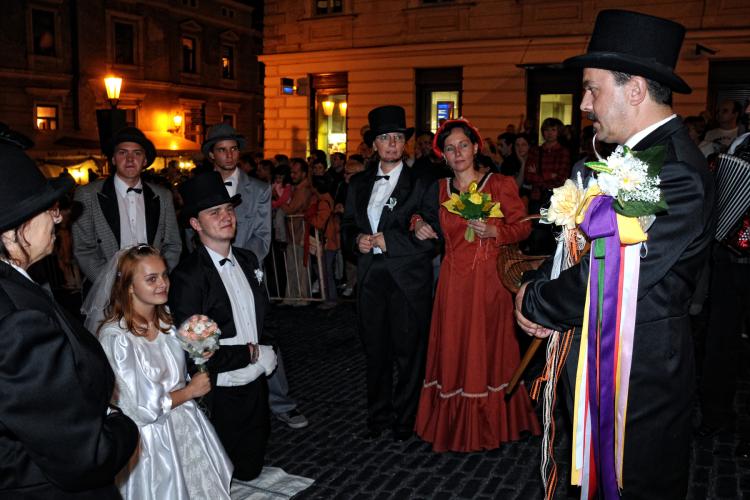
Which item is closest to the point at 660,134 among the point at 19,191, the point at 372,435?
the point at 19,191

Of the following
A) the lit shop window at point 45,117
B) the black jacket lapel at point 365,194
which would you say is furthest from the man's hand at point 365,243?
the lit shop window at point 45,117

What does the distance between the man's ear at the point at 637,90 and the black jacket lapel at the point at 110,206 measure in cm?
456

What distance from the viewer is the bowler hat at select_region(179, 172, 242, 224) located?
15.3 ft

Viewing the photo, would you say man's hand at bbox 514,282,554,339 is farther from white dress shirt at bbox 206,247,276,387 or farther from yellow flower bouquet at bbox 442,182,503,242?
white dress shirt at bbox 206,247,276,387

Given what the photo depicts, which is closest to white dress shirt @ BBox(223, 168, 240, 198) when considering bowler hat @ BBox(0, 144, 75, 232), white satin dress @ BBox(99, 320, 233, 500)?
white satin dress @ BBox(99, 320, 233, 500)

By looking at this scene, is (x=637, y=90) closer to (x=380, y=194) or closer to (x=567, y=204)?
(x=567, y=204)

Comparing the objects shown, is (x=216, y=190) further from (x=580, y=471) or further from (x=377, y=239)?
(x=580, y=471)

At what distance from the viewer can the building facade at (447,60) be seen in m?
16.1

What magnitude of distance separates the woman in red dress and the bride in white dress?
6.17 ft

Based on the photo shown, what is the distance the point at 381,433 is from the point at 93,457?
378 centimetres

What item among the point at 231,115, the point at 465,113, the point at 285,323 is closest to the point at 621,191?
the point at 285,323

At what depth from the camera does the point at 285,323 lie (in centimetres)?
939

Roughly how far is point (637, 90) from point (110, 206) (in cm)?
462

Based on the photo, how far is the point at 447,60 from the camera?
19.1 metres
